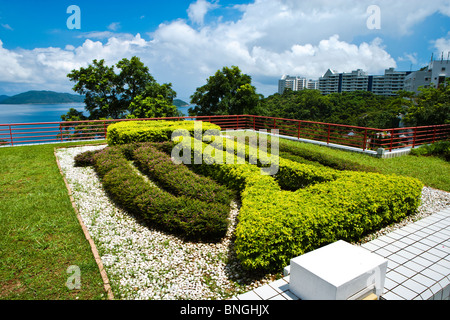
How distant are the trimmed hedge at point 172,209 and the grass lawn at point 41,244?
38.9 inches

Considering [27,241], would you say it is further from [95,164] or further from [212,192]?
[95,164]

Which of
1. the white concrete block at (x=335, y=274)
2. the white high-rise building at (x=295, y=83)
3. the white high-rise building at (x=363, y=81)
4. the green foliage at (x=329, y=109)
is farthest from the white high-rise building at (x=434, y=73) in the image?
the white high-rise building at (x=295, y=83)

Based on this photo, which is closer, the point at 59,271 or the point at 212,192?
the point at 59,271

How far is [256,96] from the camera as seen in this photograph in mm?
23562

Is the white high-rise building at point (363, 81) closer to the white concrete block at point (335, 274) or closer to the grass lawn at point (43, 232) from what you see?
the grass lawn at point (43, 232)

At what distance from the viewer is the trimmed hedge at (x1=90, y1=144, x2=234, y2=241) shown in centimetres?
456

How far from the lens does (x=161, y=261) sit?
13.1ft

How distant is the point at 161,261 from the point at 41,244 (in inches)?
75.1

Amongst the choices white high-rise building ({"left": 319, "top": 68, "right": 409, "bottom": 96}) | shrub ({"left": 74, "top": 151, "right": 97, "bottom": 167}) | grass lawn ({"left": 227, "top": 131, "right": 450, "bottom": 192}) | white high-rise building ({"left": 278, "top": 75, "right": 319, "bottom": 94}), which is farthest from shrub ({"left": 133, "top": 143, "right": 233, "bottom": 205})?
white high-rise building ({"left": 278, "top": 75, "right": 319, "bottom": 94})

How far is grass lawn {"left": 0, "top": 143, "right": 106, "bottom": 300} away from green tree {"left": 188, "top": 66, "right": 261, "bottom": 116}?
17486mm

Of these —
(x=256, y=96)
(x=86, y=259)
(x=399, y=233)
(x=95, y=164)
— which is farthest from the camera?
(x=256, y=96)
